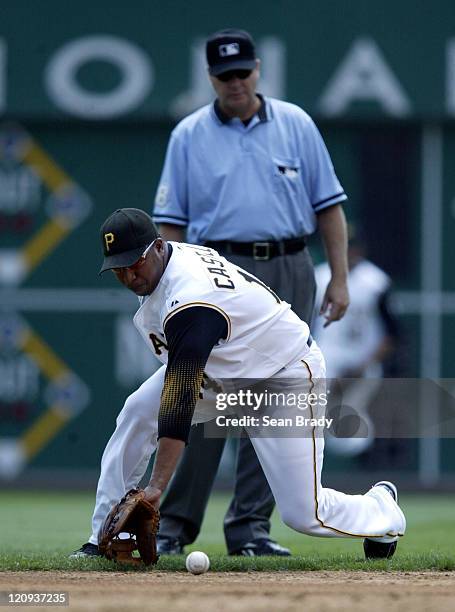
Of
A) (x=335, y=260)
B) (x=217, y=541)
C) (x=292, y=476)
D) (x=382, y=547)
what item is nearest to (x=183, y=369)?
(x=292, y=476)

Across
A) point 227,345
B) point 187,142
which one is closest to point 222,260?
point 227,345

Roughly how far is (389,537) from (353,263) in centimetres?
557

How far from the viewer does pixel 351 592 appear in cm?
520

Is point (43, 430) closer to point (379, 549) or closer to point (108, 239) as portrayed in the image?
point (379, 549)

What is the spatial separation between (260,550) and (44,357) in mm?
6345

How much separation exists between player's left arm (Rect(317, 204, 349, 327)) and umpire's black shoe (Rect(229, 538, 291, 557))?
1134 millimetres

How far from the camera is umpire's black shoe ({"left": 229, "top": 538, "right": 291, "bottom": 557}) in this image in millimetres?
6809

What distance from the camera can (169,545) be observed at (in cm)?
682

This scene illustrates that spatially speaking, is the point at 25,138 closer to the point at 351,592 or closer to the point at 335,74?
the point at 335,74

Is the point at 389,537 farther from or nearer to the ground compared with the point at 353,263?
nearer to the ground

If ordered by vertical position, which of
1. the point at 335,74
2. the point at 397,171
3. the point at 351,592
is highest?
the point at 335,74

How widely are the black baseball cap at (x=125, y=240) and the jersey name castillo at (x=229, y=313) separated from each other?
181 millimetres

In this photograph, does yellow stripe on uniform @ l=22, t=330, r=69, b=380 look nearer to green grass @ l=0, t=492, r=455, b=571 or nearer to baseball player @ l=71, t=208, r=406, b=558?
green grass @ l=0, t=492, r=455, b=571

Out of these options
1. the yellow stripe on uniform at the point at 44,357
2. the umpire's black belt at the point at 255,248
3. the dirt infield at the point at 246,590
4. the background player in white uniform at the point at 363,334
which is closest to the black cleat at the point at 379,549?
the dirt infield at the point at 246,590
